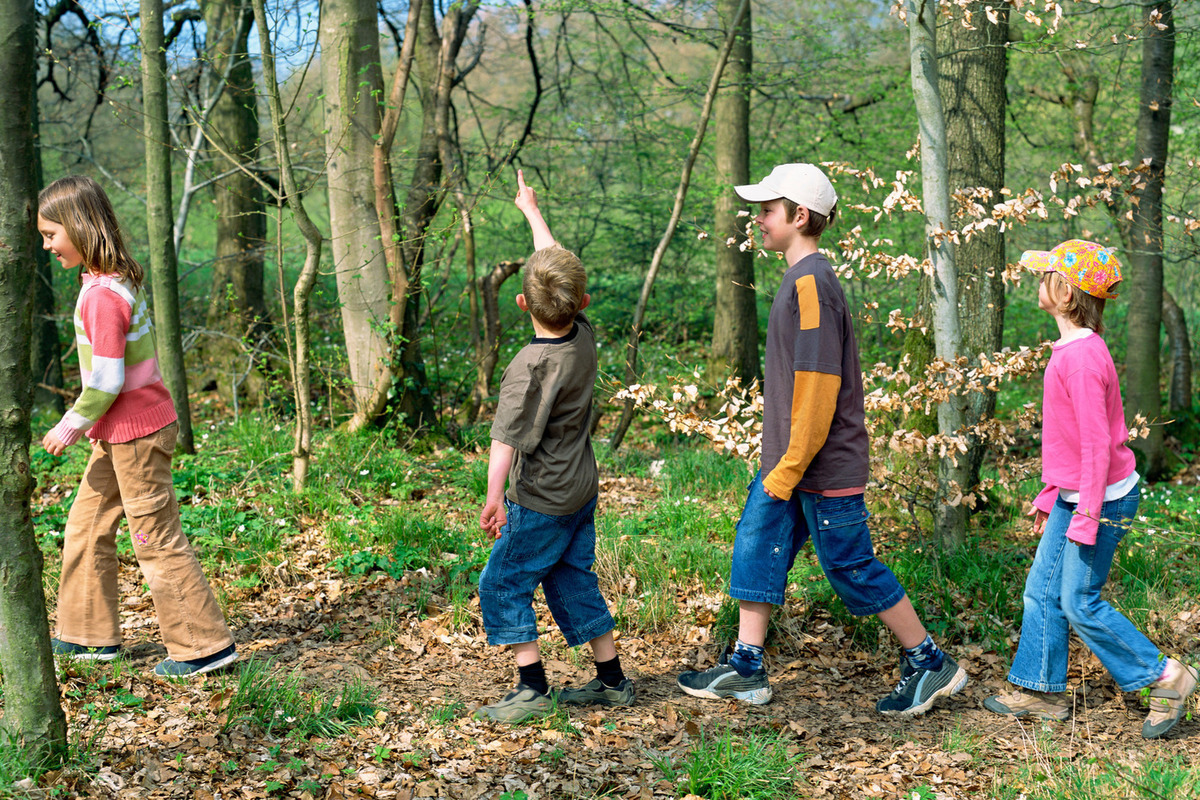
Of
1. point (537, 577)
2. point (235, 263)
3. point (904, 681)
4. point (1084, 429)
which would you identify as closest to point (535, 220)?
point (537, 577)

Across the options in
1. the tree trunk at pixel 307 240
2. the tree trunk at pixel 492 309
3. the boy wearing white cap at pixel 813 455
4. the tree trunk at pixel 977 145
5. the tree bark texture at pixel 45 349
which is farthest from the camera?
the tree bark texture at pixel 45 349

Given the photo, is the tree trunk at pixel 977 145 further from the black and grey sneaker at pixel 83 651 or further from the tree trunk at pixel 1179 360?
the tree trunk at pixel 1179 360

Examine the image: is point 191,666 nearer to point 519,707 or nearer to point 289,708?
point 289,708

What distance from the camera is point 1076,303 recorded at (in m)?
3.34

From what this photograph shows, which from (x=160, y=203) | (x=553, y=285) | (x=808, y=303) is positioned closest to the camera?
(x=553, y=285)

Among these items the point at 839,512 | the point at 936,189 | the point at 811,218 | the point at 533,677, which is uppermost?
the point at 936,189

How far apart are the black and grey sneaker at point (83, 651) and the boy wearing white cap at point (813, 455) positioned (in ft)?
8.57

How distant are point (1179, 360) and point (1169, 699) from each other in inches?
356

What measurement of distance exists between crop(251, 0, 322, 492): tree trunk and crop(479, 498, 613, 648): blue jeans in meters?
2.47

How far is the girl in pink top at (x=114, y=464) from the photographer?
3.37 meters

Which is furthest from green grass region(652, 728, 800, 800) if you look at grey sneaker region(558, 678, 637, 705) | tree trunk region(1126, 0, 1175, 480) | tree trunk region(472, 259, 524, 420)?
tree trunk region(1126, 0, 1175, 480)

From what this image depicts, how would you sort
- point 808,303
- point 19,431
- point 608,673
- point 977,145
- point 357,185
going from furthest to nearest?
1. point 357,185
2. point 977,145
3. point 608,673
4. point 808,303
5. point 19,431

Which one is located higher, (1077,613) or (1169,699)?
(1077,613)

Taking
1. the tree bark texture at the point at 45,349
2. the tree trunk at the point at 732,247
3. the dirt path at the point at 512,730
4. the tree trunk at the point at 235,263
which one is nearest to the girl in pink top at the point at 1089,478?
the dirt path at the point at 512,730
